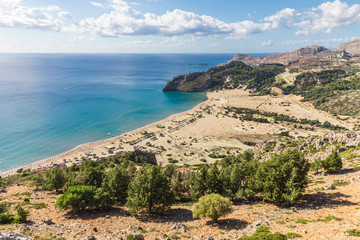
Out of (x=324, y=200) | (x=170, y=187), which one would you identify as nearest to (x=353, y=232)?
(x=324, y=200)

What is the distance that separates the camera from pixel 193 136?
102125mm

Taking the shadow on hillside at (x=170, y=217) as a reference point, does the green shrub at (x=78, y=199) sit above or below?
above

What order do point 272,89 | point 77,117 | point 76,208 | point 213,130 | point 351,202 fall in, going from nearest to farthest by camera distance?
point 351,202 < point 76,208 < point 213,130 < point 77,117 < point 272,89

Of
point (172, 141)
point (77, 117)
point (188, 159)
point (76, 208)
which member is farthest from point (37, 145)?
point (76, 208)

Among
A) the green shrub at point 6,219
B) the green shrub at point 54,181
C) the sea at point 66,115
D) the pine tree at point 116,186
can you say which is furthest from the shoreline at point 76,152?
the green shrub at point 6,219

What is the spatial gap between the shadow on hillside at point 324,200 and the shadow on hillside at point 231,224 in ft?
32.5

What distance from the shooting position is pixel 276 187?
29.7 meters

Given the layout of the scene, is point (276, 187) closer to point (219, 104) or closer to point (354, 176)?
point (354, 176)

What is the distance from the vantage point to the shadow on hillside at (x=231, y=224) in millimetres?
24833

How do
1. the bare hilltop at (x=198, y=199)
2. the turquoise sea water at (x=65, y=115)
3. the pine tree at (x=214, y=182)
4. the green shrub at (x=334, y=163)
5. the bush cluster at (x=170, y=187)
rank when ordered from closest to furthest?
the bare hilltop at (x=198, y=199)
the bush cluster at (x=170, y=187)
the pine tree at (x=214, y=182)
the green shrub at (x=334, y=163)
the turquoise sea water at (x=65, y=115)

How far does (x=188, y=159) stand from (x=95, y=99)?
393 feet

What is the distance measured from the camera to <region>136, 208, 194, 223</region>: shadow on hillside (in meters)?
28.6

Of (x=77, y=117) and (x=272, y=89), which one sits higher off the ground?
(x=272, y=89)

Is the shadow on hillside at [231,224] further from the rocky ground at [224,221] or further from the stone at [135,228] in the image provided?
the stone at [135,228]
